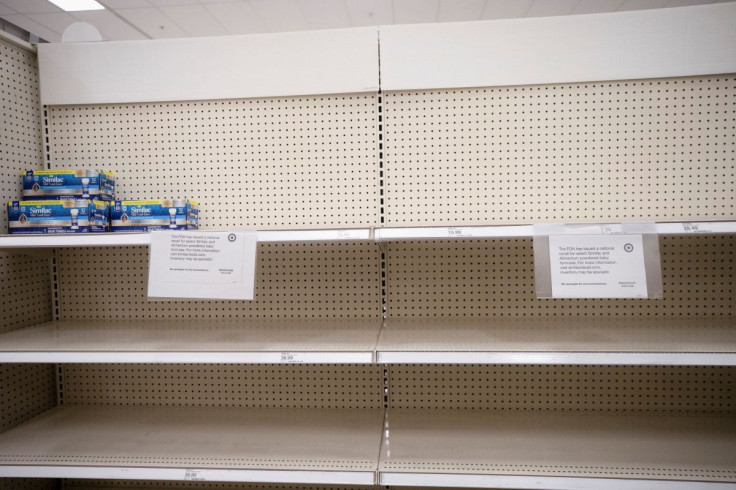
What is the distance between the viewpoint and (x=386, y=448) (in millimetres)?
1486

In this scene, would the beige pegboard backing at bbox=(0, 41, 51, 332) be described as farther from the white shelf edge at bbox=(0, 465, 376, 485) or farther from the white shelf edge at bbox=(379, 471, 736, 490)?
the white shelf edge at bbox=(379, 471, 736, 490)

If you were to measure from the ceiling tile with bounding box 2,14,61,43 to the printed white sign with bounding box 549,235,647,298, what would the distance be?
687cm

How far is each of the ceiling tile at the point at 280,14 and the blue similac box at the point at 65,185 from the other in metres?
4.02

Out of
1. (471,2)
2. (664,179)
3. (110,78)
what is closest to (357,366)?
(664,179)

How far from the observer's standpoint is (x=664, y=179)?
168 centimetres

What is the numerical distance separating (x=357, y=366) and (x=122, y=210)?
1155 mm

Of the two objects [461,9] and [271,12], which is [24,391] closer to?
[271,12]

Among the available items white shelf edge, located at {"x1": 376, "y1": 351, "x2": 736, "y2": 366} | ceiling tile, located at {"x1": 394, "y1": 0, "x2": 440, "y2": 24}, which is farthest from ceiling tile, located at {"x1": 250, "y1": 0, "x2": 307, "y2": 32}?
white shelf edge, located at {"x1": 376, "y1": 351, "x2": 736, "y2": 366}

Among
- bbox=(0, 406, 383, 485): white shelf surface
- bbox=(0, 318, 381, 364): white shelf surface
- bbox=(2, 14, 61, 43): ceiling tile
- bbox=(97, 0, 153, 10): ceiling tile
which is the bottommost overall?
bbox=(0, 406, 383, 485): white shelf surface

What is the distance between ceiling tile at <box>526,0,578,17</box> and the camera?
473cm

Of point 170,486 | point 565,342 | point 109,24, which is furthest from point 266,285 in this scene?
point 109,24

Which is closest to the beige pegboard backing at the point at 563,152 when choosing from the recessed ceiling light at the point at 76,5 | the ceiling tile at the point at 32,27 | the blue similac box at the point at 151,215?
the blue similac box at the point at 151,215

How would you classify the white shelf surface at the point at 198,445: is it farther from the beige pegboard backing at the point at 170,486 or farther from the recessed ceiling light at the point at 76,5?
the recessed ceiling light at the point at 76,5

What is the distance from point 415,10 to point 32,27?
A: 16.6 feet
